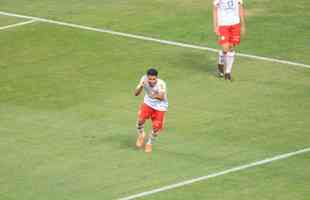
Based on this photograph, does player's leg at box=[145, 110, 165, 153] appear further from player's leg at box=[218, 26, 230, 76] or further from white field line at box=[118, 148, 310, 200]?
player's leg at box=[218, 26, 230, 76]

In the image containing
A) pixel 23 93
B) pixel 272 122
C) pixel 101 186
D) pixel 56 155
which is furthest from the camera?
pixel 23 93

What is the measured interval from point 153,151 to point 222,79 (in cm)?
593

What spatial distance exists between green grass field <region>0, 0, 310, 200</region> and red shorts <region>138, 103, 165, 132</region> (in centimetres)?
64

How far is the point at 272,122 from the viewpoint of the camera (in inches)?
1153

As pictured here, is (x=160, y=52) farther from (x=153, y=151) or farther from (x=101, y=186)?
(x=101, y=186)

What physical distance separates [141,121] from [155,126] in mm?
417

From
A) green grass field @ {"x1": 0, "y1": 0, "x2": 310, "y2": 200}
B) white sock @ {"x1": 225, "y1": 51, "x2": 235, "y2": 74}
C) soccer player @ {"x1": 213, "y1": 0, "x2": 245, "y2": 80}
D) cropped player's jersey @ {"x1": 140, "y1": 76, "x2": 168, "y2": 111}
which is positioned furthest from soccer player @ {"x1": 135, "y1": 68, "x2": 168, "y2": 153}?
soccer player @ {"x1": 213, "y1": 0, "x2": 245, "y2": 80}

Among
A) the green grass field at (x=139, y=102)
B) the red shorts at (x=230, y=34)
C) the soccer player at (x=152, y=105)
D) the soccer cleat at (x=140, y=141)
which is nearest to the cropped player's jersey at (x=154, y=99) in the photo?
the soccer player at (x=152, y=105)

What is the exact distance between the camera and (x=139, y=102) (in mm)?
31234

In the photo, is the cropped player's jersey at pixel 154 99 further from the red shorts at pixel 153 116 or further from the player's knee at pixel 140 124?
the player's knee at pixel 140 124

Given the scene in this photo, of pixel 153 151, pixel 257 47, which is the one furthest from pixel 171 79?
pixel 153 151

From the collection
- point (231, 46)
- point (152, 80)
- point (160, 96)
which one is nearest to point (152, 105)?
point (160, 96)

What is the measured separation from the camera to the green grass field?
25719mm

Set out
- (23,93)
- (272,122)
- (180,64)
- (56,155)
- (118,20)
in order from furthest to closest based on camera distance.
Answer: (118,20) → (180,64) → (23,93) → (272,122) → (56,155)
